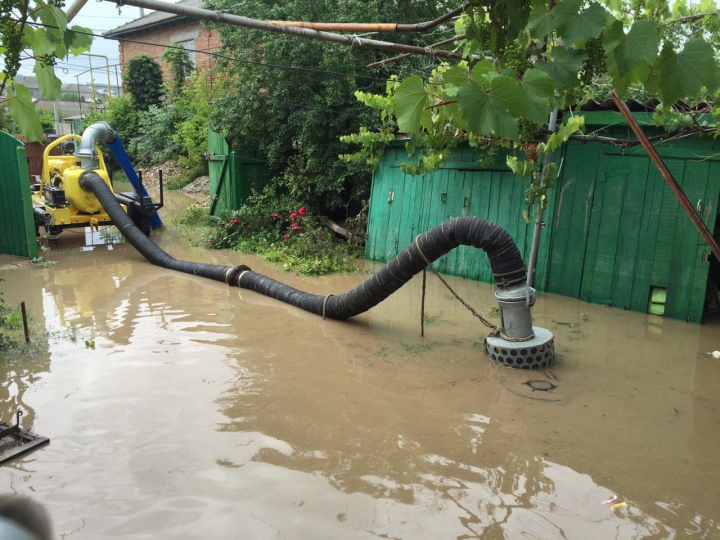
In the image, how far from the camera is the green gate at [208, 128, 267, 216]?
13.3 m

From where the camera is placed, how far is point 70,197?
37.4 ft

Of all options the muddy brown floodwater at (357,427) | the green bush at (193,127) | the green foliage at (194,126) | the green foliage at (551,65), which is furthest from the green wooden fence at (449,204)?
the green bush at (193,127)

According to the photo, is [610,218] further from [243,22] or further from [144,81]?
[144,81]

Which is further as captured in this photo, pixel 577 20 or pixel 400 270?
pixel 400 270

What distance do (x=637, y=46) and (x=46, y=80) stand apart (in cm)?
253

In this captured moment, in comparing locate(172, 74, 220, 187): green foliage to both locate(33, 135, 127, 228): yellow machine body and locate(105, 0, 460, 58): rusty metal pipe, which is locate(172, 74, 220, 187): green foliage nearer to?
locate(33, 135, 127, 228): yellow machine body

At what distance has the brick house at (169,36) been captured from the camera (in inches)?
870

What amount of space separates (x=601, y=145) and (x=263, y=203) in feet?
24.6

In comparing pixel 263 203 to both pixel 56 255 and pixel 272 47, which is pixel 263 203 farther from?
pixel 56 255

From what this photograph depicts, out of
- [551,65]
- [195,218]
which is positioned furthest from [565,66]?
[195,218]

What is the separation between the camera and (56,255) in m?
11.2

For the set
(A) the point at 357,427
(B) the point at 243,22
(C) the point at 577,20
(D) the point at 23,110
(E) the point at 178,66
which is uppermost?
(E) the point at 178,66

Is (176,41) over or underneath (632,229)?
over

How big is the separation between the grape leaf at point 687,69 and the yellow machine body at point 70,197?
38.3ft
